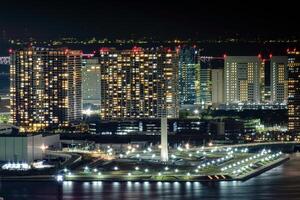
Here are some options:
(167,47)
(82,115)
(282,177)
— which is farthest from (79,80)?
(282,177)

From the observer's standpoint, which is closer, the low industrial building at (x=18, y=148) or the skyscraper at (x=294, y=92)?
the low industrial building at (x=18, y=148)

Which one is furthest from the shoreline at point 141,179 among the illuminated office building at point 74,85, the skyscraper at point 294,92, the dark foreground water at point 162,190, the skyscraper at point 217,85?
the skyscraper at point 217,85

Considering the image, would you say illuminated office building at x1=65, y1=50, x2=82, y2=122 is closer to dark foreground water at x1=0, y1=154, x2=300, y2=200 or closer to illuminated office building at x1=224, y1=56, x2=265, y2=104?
illuminated office building at x1=224, y1=56, x2=265, y2=104

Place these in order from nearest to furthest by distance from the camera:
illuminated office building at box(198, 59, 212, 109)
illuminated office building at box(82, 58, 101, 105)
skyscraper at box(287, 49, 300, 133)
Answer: skyscraper at box(287, 49, 300, 133) → illuminated office building at box(82, 58, 101, 105) → illuminated office building at box(198, 59, 212, 109)

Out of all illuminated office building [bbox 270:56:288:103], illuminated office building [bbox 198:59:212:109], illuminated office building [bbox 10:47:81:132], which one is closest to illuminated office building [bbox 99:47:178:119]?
illuminated office building [bbox 10:47:81:132]

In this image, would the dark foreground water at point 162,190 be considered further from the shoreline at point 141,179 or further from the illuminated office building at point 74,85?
the illuminated office building at point 74,85

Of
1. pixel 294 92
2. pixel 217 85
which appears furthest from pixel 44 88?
pixel 217 85

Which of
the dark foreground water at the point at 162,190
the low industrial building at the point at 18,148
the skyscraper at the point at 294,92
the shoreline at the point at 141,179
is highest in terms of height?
the skyscraper at the point at 294,92
